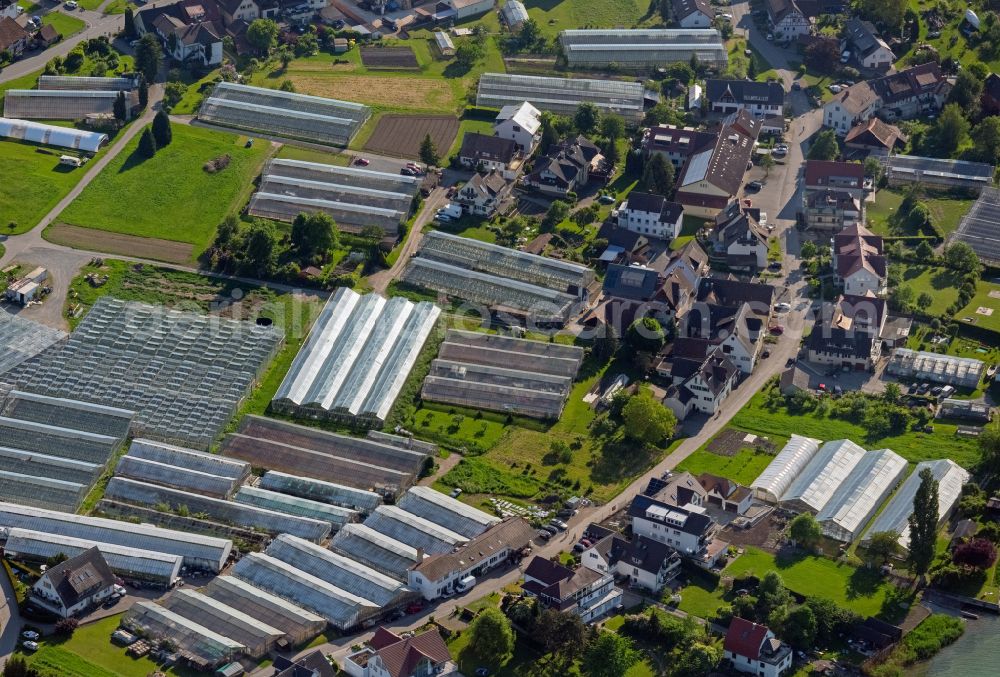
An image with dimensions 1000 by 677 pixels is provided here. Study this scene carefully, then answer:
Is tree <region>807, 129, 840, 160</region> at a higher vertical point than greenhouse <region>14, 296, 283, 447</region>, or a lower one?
higher

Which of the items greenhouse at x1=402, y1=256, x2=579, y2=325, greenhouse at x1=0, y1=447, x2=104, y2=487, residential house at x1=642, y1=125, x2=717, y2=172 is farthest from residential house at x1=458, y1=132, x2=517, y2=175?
greenhouse at x1=0, y1=447, x2=104, y2=487

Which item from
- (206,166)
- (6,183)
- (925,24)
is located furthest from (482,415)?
(925,24)

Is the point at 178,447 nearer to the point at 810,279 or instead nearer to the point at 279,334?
the point at 279,334

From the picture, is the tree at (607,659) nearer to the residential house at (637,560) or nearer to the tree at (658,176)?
the residential house at (637,560)

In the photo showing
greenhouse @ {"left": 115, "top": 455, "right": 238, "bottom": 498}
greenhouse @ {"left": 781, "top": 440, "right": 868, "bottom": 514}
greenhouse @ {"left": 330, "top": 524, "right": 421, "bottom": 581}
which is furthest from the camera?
greenhouse @ {"left": 115, "top": 455, "right": 238, "bottom": 498}

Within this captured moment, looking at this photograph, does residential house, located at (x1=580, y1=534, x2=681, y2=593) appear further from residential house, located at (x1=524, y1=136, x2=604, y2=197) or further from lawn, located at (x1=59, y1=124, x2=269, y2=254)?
lawn, located at (x1=59, y1=124, x2=269, y2=254)

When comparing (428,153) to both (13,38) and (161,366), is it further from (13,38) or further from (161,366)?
(13,38)

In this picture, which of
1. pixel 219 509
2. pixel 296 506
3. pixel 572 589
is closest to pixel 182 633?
pixel 219 509
